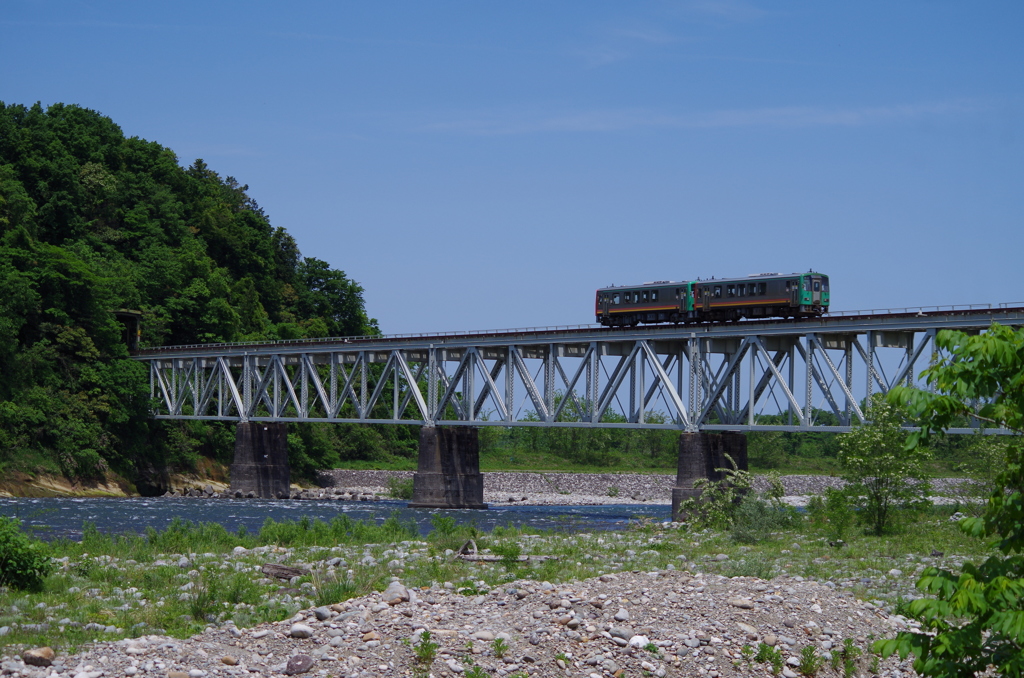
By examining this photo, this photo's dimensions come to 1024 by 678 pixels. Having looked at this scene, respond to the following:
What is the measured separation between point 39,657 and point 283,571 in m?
7.40

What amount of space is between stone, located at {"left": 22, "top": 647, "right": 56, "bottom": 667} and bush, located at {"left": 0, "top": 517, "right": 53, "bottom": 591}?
5.30m

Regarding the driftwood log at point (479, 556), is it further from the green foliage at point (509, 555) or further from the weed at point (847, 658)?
the weed at point (847, 658)

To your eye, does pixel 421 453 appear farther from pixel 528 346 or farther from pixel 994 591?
pixel 994 591

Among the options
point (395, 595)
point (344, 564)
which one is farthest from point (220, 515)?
point (395, 595)

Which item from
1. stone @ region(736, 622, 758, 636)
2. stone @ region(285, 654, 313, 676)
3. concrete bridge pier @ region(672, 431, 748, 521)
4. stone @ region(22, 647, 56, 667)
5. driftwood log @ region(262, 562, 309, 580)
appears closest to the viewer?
stone @ region(22, 647, 56, 667)

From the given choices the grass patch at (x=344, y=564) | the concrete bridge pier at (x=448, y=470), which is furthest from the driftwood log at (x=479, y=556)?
the concrete bridge pier at (x=448, y=470)

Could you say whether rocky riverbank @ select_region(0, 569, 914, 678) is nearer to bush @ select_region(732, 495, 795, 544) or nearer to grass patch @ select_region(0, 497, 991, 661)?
grass patch @ select_region(0, 497, 991, 661)

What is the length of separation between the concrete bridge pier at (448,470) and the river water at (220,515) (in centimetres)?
179

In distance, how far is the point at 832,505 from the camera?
36.2 meters

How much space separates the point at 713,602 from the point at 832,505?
18372 millimetres

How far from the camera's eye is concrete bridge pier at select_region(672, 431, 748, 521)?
54.5 m

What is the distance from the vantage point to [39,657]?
15930 millimetres

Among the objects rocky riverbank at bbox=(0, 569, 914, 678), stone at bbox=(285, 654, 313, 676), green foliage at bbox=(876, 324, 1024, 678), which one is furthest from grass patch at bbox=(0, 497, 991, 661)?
green foliage at bbox=(876, 324, 1024, 678)

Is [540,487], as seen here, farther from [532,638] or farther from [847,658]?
[532,638]
